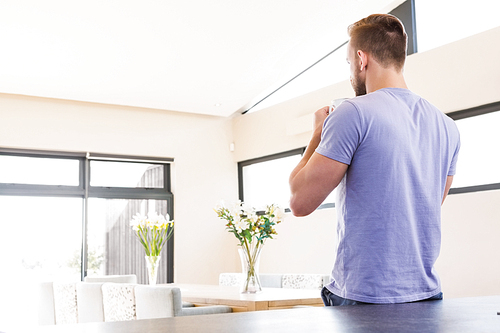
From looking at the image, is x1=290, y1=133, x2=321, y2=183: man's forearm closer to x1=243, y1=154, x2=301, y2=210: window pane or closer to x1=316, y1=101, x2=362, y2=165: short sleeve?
x1=316, y1=101, x2=362, y2=165: short sleeve

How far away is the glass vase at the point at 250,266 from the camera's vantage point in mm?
3418

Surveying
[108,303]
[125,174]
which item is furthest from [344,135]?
[125,174]

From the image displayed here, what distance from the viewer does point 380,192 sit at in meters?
1.10

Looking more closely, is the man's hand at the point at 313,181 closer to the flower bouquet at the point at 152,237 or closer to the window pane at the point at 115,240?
the flower bouquet at the point at 152,237

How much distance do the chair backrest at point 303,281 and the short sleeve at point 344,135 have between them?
12.2 ft

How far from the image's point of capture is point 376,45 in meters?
1.27

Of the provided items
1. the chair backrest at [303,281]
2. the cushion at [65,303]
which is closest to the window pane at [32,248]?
the cushion at [65,303]

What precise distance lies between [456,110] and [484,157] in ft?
1.63

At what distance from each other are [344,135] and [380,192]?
0.14m

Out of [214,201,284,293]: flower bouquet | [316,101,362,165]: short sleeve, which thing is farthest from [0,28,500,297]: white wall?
[316,101,362,165]: short sleeve

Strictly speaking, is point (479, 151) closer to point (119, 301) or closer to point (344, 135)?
point (119, 301)

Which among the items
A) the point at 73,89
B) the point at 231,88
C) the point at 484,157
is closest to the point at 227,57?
the point at 231,88

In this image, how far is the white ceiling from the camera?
14.9ft

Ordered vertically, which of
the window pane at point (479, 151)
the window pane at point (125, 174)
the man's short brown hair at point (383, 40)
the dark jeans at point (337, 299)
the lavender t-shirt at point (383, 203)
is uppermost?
the window pane at point (125, 174)
